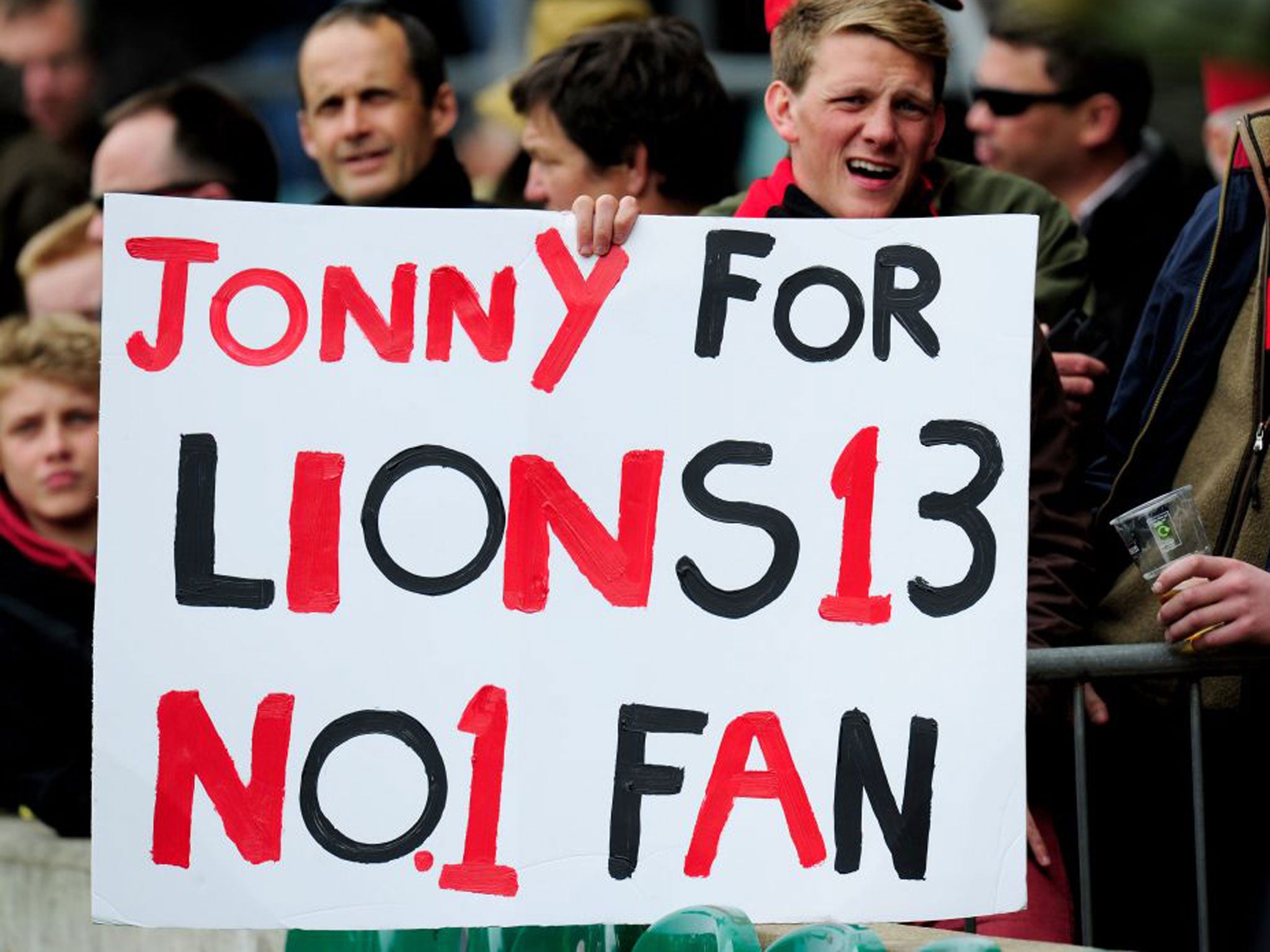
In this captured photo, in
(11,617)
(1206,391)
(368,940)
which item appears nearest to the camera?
(368,940)

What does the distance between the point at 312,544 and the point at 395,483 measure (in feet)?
0.42

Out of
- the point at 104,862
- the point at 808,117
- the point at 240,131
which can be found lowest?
the point at 104,862

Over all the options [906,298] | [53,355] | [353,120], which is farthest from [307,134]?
[906,298]

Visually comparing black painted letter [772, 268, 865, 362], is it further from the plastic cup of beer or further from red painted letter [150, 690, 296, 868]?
red painted letter [150, 690, 296, 868]

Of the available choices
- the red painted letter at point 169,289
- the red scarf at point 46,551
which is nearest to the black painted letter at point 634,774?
the red painted letter at point 169,289

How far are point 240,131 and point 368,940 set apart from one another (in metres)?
2.68

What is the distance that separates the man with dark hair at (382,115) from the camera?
14.0 feet

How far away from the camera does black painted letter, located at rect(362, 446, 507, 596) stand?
2254 millimetres

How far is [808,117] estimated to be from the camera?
3023mm

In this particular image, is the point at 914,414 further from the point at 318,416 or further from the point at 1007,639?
the point at 318,416

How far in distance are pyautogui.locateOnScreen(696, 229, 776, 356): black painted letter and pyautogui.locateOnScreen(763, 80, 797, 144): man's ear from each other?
31.5 inches

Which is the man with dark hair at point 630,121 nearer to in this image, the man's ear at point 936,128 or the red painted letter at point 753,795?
the man's ear at point 936,128

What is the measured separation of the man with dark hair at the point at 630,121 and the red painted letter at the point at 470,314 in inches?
59.6

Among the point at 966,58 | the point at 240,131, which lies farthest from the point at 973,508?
the point at 966,58
